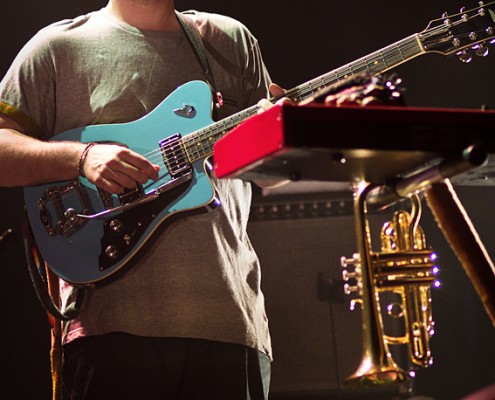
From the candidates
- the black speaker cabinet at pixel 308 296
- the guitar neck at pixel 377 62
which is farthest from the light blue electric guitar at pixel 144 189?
the black speaker cabinet at pixel 308 296

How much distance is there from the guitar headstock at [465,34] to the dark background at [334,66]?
3.56ft

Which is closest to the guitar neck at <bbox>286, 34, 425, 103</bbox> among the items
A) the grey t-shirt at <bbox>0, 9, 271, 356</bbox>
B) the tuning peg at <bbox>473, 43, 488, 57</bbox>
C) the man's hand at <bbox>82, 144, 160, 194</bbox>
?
the tuning peg at <bbox>473, 43, 488, 57</bbox>

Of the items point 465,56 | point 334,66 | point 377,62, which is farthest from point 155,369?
point 334,66

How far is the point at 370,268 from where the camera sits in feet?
3.34

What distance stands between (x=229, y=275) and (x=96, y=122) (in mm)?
549

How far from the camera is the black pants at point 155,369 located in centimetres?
174

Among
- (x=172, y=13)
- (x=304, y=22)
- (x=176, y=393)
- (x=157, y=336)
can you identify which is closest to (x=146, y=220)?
(x=157, y=336)

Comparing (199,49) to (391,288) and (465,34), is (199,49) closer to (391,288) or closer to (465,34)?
(465,34)

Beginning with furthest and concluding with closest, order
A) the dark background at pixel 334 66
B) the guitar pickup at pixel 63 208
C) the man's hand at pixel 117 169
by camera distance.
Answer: the dark background at pixel 334 66 < the guitar pickup at pixel 63 208 < the man's hand at pixel 117 169

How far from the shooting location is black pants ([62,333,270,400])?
1744 millimetres

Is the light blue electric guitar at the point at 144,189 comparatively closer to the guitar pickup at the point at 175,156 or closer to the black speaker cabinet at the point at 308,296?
the guitar pickup at the point at 175,156

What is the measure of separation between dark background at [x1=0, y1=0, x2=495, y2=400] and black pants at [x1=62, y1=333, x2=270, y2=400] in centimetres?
117

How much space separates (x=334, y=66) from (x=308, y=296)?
3.34 ft

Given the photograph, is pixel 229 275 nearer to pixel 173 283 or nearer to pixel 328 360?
pixel 173 283
